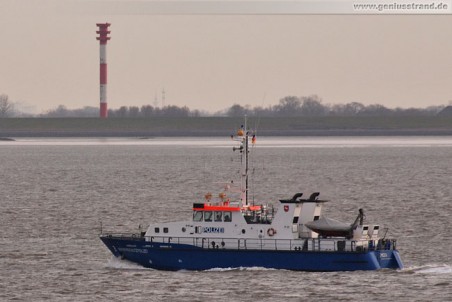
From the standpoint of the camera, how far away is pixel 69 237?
7419cm

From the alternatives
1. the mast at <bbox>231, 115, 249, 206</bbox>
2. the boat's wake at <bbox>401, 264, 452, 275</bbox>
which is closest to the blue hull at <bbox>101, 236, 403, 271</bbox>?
the boat's wake at <bbox>401, 264, 452, 275</bbox>

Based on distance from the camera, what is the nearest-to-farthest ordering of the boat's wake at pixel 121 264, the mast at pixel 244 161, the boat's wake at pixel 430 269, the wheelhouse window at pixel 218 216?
the mast at pixel 244 161
the boat's wake at pixel 430 269
the wheelhouse window at pixel 218 216
the boat's wake at pixel 121 264

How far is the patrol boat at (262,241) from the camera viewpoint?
5600 centimetres

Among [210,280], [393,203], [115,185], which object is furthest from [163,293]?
[115,185]

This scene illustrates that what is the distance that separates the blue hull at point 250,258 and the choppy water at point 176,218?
39 cm

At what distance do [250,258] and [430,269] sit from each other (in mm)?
8904

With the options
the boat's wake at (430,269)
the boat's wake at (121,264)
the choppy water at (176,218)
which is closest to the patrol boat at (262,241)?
the boat's wake at (121,264)

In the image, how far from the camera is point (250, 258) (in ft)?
185

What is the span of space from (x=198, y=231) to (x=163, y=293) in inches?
246

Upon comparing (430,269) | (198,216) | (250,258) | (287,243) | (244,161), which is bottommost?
(430,269)

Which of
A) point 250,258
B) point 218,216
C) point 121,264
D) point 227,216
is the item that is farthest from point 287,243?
point 121,264

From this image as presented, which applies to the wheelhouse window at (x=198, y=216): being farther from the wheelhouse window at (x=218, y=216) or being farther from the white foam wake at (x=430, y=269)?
the white foam wake at (x=430, y=269)

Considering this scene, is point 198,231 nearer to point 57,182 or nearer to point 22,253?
point 22,253

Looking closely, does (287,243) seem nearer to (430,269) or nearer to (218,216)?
(218,216)
